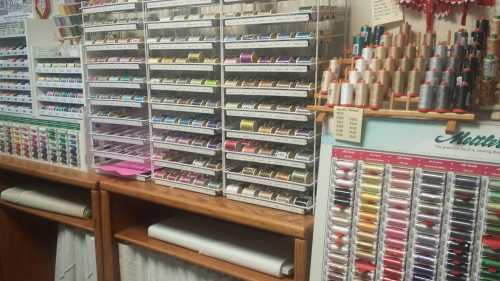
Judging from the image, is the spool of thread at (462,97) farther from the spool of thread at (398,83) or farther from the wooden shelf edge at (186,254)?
the wooden shelf edge at (186,254)

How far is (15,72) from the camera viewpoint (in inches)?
70.9

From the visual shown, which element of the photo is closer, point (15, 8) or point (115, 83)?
point (115, 83)

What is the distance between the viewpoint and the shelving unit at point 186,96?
1276 millimetres

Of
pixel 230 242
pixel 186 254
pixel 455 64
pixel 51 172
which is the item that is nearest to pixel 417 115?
pixel 455 64

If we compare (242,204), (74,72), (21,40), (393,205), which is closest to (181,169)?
(242,204)

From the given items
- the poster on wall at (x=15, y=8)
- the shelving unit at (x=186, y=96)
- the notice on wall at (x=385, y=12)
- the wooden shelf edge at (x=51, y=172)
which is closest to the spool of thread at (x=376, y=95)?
the notice on wall at (x=385, y=12)

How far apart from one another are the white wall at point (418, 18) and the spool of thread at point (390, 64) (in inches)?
9.0

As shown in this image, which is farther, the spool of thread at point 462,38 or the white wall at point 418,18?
the white wall at point 418,18

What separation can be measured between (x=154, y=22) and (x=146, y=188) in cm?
54

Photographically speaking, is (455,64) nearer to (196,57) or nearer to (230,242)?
(196,57)

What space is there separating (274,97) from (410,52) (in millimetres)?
406

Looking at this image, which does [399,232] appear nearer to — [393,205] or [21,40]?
[393,205]

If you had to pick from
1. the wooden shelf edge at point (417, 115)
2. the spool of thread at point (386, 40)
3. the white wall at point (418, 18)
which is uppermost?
the white wall at point (418, 18)

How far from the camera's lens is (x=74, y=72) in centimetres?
157
